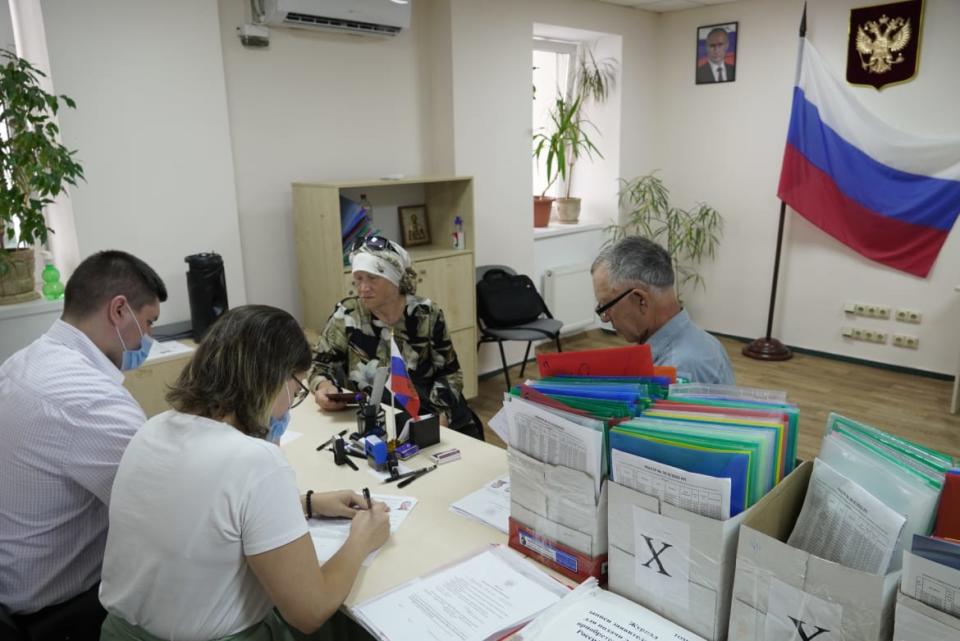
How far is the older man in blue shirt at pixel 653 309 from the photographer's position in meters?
1.90

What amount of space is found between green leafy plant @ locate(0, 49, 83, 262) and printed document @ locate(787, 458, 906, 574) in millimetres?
2741

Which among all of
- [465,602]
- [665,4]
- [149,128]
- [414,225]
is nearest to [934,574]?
[465,602]

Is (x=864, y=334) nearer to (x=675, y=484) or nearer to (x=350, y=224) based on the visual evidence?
(x=350, y=224)

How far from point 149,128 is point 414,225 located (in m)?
1.69

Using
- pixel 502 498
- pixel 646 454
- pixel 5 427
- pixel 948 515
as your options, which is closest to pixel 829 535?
pixel 948 515

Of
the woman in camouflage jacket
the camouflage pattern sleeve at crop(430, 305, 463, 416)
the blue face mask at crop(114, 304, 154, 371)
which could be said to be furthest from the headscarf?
the blue face mask at crop(114, 304, 154, 371)

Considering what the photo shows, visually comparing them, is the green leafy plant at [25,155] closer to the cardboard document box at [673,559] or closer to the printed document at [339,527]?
the printed document at [339,527]

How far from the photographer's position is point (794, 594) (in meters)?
0.98

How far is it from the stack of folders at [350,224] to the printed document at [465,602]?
8.01ft

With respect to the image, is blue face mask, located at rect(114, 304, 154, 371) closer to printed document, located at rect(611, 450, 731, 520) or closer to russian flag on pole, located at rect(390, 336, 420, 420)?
russian flag on pole, located at rect(390, 336, 420, 420)

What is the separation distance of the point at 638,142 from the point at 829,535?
205 inches

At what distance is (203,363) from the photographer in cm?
128

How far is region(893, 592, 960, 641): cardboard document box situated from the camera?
33.0 inches

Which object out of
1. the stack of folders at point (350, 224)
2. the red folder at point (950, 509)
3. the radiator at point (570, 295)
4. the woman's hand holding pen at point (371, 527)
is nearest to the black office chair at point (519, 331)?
the radiator at point (570, 295)
